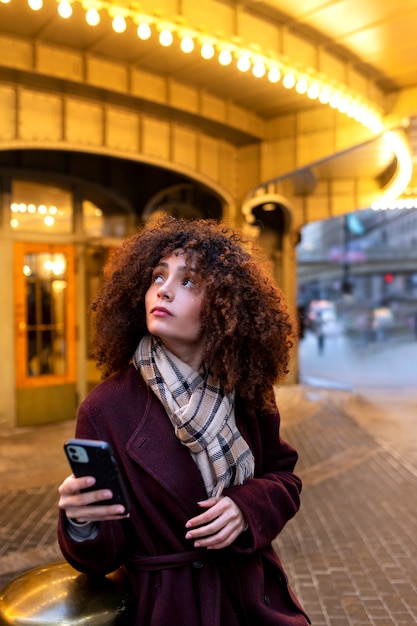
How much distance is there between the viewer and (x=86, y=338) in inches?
387

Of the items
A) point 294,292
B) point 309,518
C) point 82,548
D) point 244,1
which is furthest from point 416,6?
point 294,292

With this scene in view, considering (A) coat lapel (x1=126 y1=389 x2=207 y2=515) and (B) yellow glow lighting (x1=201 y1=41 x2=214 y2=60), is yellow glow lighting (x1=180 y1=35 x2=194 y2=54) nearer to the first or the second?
(B) yellow glow lighting (x1=201 y1=41 x2=214 y2=60)

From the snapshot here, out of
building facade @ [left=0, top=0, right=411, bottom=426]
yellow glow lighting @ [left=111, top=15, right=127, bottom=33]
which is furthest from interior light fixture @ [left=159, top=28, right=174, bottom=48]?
yellow glow lighting @ [left=111, top=15, right=127, bottom=33]

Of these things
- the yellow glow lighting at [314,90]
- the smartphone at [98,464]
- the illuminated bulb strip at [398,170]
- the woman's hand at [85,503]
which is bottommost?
the woman's hand at [85,503]

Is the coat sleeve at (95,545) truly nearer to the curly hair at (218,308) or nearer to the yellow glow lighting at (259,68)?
the curly hair at (218,308)

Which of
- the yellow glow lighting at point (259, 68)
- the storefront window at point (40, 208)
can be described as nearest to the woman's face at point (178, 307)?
the yellow glow lighting at point (259, 68)

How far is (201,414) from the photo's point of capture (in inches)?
67.7

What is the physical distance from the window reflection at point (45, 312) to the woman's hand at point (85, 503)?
25.9 feet

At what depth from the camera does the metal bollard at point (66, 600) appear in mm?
1628

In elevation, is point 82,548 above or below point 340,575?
above

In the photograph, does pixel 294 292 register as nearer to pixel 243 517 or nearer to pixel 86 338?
pixel 86 338

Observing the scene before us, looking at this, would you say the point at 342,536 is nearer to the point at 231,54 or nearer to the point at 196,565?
the point at 196,565

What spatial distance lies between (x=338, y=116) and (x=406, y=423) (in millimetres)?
4676

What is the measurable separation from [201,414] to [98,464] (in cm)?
35
